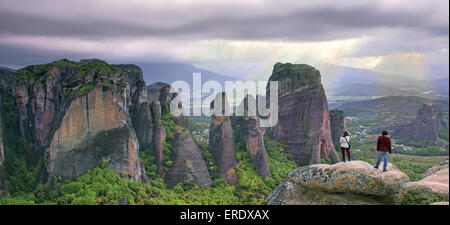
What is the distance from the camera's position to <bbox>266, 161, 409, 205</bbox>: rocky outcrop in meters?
9.78

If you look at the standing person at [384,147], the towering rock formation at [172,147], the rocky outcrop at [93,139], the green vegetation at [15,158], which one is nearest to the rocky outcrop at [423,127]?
the towering rock formation at [172,147]

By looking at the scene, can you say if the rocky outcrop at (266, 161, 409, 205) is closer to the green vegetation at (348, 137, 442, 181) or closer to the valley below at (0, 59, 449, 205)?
the valley below at (0, 59, 449, 205)

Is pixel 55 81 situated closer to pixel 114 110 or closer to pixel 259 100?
pixel 114 110

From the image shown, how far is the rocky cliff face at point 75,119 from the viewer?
2488 centimetres

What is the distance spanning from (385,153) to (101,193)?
20410 millimetres

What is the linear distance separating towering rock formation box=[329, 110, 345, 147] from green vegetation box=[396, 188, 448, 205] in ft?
120

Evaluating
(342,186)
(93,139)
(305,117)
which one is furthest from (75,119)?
(305,117)

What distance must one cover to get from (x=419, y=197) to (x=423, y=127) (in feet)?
213

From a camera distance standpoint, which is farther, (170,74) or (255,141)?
(170,74)

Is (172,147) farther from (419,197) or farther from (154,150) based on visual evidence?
(419,197)

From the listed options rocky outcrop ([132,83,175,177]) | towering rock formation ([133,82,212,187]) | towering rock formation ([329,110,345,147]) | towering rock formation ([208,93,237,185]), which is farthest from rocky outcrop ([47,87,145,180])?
towering rock formation ([329,110,345,147])

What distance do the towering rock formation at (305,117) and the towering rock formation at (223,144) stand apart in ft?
29.6

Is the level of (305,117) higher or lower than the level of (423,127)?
higher

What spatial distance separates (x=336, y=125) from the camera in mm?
45062
